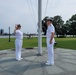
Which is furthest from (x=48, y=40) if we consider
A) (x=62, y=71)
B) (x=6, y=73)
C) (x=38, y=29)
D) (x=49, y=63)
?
(x=38, y=29)

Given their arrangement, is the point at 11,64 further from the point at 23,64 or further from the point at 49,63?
the point at 49,63

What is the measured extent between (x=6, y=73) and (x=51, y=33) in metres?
2.76

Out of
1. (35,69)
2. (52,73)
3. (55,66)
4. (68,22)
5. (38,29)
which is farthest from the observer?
(68,22)

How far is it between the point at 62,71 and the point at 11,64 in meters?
2.80

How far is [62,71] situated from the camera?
8.72 m

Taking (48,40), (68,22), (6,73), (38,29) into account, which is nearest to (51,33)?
(48,40)

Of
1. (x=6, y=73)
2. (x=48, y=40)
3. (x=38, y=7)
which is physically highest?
(x=38, y=7)

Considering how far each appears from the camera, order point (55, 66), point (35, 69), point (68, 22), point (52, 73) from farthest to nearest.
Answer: point (68, 22), point (55, 66), point (35, 69), point (52, 73)

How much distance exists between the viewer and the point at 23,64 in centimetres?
1025

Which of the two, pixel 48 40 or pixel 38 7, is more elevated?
pixel 38 7

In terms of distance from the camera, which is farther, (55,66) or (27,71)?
(55,66)

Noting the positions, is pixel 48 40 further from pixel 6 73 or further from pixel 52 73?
pixel 6 73

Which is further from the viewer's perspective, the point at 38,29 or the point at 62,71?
the point at 38,29

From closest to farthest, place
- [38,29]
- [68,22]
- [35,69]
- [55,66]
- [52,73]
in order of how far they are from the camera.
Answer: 1. [52,73]
2. [35,69]
3. [55,66]
4. [38,29]
5. [68,22]
